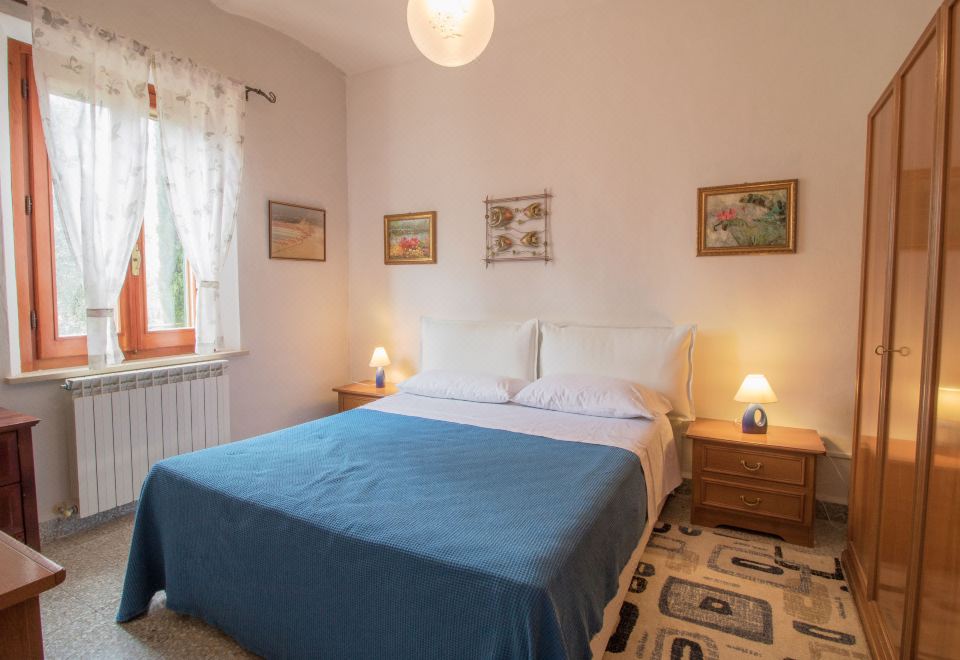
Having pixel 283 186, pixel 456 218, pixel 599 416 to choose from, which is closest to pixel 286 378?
pixel 283 186

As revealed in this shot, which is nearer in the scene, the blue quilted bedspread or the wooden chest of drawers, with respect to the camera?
the blue quilted bedspread

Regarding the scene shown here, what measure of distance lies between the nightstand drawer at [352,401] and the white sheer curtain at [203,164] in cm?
98

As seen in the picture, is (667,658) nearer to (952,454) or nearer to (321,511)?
(952,454)

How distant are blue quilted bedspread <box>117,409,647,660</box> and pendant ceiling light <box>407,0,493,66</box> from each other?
63.1 inches

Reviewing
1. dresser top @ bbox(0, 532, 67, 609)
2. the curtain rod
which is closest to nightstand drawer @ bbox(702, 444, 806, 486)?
dresser top @ bbox(0, 532, 67, 609)

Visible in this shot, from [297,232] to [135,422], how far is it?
5.40 ft

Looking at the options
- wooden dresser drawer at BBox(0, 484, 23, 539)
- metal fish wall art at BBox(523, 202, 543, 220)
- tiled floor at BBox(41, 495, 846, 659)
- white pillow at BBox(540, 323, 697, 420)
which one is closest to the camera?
tiled floor at BBox(41, 495, 846, 659)

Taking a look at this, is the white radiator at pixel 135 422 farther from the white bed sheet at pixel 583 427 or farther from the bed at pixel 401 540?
the white bed sheet at pixel 583 427

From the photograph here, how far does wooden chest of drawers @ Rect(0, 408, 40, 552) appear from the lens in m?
2.07

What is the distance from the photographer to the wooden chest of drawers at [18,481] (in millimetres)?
2070

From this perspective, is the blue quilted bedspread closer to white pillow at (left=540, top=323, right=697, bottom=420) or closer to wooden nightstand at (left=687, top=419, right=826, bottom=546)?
wooden nightstand at (left=687, top=419, right=826, bottom=546)

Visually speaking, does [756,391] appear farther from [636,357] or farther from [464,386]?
[464,386]

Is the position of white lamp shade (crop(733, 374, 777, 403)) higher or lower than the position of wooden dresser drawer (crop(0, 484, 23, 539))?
higher

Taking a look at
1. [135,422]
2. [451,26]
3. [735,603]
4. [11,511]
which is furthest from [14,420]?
[735,603]
